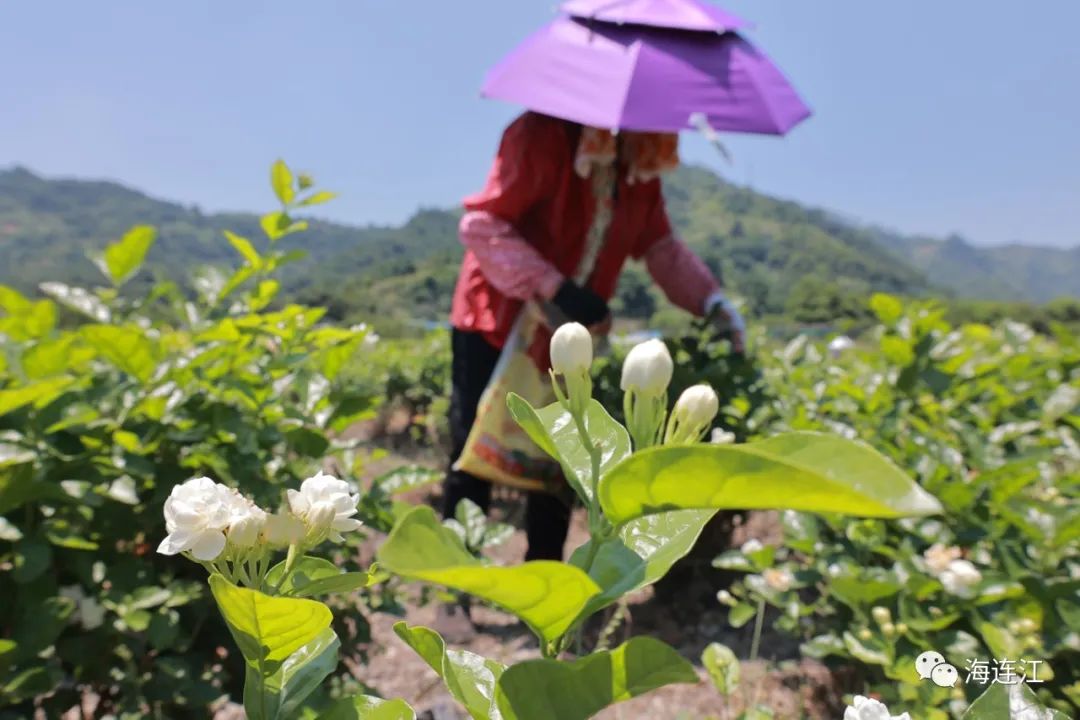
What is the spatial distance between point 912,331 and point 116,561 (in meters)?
1.89

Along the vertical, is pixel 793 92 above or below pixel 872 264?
above

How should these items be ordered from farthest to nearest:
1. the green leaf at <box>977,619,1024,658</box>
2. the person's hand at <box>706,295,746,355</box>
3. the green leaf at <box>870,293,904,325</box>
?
1. the person's hand at <box>706,295,746,355</box>
2. the green leaf at <box>870,293,904,325</box>
3. the green leaf at <box>977,619,1024,658</box>

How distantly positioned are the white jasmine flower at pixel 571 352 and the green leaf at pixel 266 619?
0.21 metres

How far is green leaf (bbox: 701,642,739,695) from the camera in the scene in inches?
42.2

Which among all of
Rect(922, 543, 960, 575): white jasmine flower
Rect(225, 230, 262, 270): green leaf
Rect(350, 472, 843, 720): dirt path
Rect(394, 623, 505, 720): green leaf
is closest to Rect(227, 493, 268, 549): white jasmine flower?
Rect(394, 623, 505, 720): green leaf

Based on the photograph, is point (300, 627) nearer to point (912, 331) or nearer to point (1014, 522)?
point (1014, 522)

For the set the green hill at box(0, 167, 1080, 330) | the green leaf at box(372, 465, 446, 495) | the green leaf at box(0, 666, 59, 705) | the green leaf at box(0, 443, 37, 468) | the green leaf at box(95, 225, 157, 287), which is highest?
the green leaf at box(95, 225, 157, 287)

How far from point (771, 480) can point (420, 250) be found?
65973 mm

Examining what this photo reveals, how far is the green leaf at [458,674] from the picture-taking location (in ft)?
1.46

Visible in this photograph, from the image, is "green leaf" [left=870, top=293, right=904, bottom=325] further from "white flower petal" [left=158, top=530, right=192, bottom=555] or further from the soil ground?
"white flower petal" [left=158, top=530, right=192, bottom=555]

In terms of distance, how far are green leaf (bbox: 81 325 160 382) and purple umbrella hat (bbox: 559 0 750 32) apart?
1.69 meters

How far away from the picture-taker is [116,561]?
122cm

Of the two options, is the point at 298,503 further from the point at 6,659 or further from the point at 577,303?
the point at 577,303

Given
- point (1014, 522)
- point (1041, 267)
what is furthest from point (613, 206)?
point (1041, 267)
